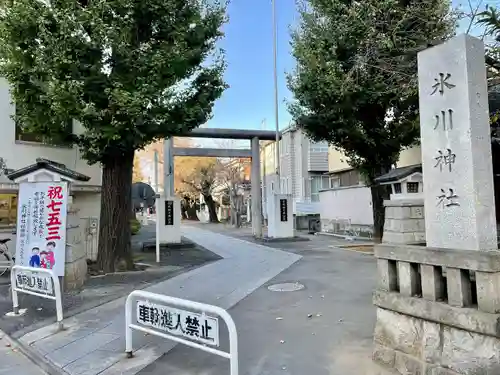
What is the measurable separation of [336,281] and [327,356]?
4683mm

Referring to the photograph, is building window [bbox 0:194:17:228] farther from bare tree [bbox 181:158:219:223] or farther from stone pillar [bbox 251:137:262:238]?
bare tree [bbox 181:158:219:223]

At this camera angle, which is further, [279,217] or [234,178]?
[234,178]

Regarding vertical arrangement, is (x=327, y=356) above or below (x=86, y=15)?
below

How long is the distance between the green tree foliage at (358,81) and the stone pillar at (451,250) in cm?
727

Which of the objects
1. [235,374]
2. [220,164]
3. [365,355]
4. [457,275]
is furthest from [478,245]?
[220,164]

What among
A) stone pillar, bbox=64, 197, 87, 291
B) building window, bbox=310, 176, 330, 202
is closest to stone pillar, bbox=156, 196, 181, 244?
stone pillar, bbox=64, 197, 87, 291

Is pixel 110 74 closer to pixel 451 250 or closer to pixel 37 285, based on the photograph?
→ pixel 37 285

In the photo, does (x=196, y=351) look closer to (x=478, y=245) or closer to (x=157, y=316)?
(x=157, y=316)

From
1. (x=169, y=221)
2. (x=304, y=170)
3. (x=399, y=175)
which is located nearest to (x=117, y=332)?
(x=399, y=175)

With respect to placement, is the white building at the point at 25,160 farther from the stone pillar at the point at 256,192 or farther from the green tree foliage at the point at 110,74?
the stone pillar at the point at 256,192

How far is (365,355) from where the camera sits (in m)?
4.82

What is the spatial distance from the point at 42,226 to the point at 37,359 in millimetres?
3483

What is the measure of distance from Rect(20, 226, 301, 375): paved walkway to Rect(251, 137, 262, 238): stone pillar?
1010cm

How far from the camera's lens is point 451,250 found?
3.93 m
